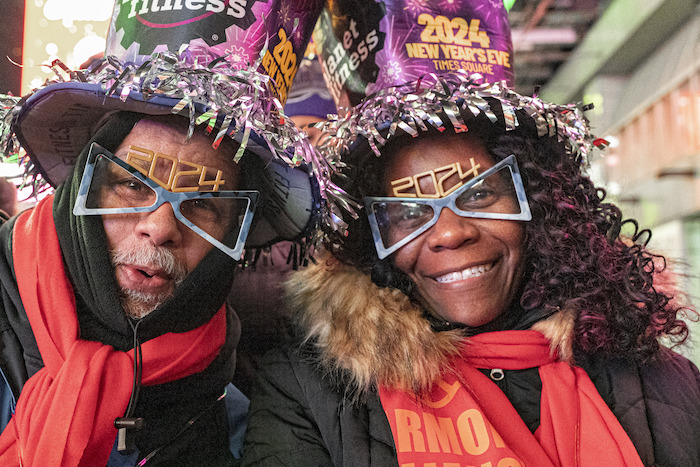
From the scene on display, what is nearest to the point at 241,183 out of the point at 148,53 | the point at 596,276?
the point at 148,53

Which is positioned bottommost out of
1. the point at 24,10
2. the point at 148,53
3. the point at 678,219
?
the point at 678,219

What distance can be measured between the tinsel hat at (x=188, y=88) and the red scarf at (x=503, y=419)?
0.75 m

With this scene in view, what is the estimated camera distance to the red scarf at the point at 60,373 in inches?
56.8

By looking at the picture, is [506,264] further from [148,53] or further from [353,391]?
[148,53]

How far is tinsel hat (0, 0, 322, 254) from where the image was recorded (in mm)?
1510

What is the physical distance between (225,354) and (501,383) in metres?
0.97

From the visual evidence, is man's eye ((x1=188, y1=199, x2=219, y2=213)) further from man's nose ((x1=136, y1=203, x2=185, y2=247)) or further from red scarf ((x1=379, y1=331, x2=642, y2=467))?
red scarf ((x1=379, y1=331, x2=642, y2=467))

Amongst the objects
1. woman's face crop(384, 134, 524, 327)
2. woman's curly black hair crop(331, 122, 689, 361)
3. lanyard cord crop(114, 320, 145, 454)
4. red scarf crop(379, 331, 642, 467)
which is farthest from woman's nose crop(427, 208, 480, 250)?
lanyard cord crop(114, 320, 145, 454)

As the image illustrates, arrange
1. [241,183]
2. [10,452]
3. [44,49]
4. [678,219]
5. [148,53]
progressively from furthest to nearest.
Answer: [678,219]
[44,49]
[241,183]
[148,53]
[10,452]

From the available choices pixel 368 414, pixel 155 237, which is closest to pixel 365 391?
pixel 368 414

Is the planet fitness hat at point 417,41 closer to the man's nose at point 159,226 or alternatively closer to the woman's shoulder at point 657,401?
the man's nose at point 159,226

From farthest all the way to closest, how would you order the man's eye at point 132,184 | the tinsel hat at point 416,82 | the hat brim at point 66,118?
the tinsel hat at point 416,82, the man's eye at point 132,184, the hat brim at point 66,118

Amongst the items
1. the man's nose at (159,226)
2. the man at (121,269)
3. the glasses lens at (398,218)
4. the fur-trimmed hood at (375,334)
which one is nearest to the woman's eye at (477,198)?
the glasses lens at (398,218)

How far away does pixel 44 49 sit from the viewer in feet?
8.02
